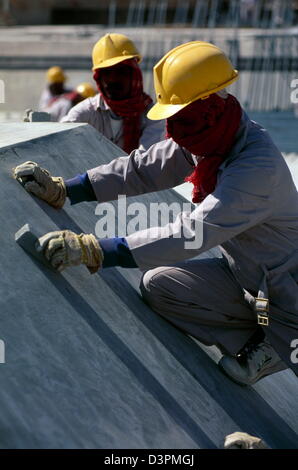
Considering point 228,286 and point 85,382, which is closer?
point 85,382

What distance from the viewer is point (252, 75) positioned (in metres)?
15.1

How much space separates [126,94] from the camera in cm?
589

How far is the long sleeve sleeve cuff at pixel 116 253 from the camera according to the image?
11.1 ft

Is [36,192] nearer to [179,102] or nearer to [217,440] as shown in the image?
[179,102]

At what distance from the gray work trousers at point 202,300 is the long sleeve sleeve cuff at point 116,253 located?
0.48 m

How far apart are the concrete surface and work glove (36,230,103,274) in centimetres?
14

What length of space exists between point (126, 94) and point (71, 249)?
2.75 metres

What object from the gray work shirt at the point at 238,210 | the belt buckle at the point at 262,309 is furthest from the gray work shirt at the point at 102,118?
the belt buckle at the point at 262,309

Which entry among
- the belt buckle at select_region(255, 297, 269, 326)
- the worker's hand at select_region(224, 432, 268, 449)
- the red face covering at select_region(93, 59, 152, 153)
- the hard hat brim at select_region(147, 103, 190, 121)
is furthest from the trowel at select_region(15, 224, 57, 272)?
the red face covering at select_region(93, 59, 152, 153)

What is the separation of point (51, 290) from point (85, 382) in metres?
0.48

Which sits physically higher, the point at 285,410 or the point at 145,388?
the point at 145,388

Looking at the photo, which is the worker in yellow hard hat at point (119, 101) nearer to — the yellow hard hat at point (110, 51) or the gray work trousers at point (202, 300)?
the yellow hard hat at point (110, 51)

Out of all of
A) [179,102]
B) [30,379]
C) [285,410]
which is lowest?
[285,410]

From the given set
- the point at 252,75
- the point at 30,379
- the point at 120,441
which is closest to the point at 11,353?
the point at 30,379
